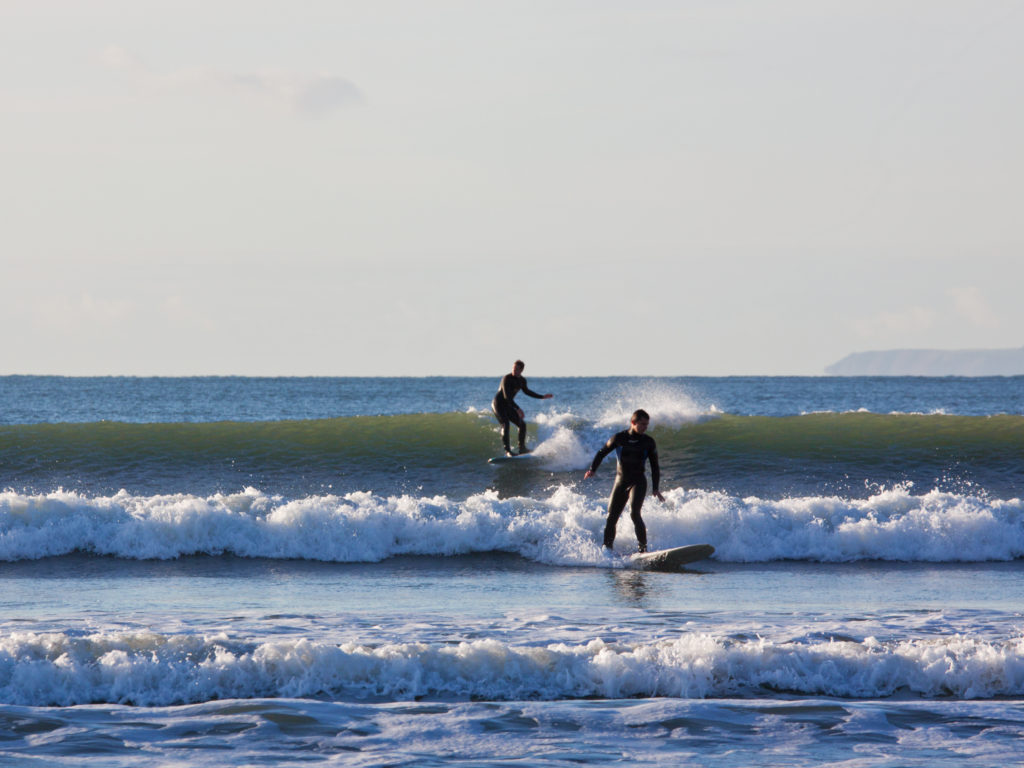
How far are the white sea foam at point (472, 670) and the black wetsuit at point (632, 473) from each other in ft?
17.1

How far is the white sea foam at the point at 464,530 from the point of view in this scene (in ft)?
45.4

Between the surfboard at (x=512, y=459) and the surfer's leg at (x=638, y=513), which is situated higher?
the surfboard at (x=512, y=459)

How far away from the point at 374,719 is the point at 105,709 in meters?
1.84

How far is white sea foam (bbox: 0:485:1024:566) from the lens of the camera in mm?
13852

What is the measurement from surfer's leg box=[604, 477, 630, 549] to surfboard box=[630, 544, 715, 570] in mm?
433

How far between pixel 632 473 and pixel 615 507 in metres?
0.52

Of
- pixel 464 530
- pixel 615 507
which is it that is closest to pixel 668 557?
pixel 615 507

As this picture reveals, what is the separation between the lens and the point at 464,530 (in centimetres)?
1434

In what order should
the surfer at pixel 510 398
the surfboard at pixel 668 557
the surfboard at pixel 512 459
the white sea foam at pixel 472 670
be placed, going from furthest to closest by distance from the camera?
the surfboard at pixel 512 459 → the surfer at pixel 510 398 → the surfboard at pixel 668 557 → the white sea foam at pixel 472 670

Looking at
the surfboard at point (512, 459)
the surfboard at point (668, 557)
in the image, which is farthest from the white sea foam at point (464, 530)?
the surfboard at point (512, 459)

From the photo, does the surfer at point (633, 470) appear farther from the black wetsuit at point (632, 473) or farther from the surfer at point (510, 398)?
the surfer at point (510, 398)

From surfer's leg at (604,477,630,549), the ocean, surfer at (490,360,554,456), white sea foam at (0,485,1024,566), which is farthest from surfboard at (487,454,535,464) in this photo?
surfer's leg at (604,477,630,549)

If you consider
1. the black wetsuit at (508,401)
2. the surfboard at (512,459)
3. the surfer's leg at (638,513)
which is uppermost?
the black wetsuit at (508,401)

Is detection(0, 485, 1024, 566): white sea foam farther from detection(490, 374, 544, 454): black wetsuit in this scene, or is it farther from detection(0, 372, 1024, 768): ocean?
detection(490, 374, 544, 454): black wetsuit
